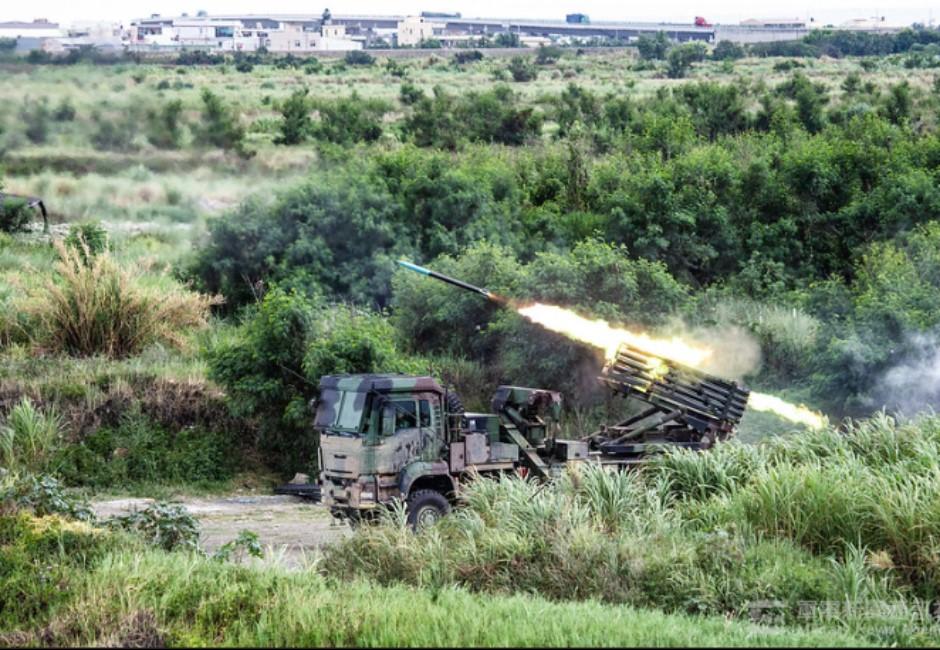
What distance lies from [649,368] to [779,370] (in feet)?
26.1

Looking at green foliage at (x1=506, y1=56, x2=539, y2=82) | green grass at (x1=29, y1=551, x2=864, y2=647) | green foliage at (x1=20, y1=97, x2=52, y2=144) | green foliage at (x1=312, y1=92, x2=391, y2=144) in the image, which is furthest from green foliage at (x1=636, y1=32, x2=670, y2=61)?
green grass at (x1=29, y1=551, x2=864, y2=647)

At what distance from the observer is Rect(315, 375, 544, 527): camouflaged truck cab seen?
19189 millimetres

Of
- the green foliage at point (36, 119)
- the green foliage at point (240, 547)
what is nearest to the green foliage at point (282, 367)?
the green foliage at point (240, 547)

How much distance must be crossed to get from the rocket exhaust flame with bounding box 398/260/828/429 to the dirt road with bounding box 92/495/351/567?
4121 millimetres

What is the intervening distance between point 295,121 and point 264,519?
91.9 ft

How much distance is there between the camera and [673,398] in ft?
73.0

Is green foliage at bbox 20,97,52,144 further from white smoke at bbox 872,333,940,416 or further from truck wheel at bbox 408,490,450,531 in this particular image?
white smoke at bbox 872,333,940,416

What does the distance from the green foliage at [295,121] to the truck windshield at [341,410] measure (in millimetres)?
24964

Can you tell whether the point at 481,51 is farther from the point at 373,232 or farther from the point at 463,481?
the point at 463,481

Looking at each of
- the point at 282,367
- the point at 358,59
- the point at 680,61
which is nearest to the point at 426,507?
the point at 282,367

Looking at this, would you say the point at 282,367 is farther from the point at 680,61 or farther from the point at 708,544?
the point at 680,61

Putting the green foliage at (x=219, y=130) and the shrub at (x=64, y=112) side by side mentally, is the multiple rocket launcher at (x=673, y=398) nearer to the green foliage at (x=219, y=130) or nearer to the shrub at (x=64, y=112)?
the shrub at (x=64, y=112)

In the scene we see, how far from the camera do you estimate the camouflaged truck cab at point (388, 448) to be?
19.2 meters

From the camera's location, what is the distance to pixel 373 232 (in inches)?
1336
